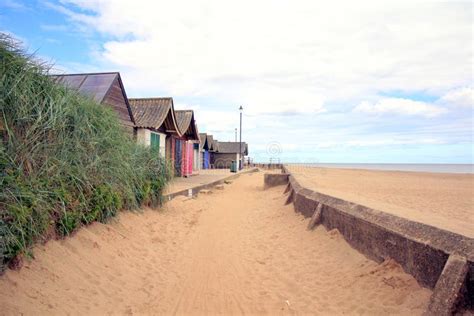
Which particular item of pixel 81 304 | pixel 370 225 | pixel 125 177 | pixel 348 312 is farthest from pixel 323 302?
pixel 125 177

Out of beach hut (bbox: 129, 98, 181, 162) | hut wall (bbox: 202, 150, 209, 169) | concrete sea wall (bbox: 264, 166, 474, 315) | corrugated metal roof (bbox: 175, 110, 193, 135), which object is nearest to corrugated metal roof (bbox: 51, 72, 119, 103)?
beach hut (bbox: 129, 98, 181, 162)

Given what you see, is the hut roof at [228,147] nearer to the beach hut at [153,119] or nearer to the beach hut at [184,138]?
the beach hut at [184,138]

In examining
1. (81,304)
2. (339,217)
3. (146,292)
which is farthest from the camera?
(339,217)

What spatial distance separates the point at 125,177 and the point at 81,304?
10.8ft

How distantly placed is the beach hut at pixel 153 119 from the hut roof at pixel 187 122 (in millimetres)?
2798

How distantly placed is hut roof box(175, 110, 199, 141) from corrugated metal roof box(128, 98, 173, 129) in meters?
4.05

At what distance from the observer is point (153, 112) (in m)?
16.2

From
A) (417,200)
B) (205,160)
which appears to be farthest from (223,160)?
(417,200)

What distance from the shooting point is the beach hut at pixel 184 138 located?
2072 centimetres

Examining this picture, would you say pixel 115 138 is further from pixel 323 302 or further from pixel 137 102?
pixel 137 102

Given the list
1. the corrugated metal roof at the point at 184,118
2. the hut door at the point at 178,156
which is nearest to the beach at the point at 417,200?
the hut door at the point at 178,156

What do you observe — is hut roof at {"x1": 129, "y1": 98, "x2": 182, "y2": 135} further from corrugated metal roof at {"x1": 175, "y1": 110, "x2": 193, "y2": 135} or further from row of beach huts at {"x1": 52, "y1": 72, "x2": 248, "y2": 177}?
corrugated metal roof at {"x1": 175, "y1": 110, "x2": 193, "y2": 135}

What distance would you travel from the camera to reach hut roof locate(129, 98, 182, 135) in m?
15.4

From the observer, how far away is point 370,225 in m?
4.84
